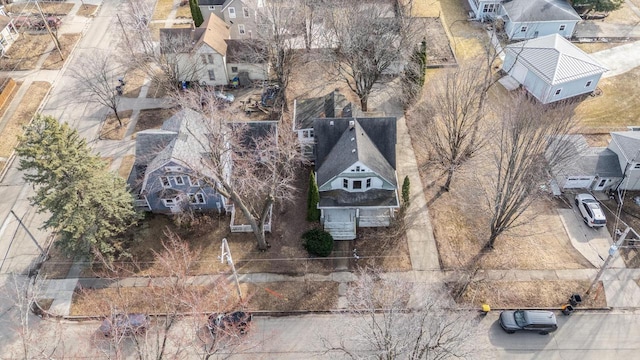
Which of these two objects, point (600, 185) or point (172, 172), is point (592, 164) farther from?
point (172, 172)

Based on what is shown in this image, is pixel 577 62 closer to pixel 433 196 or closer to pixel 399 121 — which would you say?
pixel 399 121

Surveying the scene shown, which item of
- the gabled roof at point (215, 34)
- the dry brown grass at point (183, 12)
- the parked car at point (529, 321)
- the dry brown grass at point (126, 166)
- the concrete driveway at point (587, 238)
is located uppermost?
the gabled roof at point (215, 34)

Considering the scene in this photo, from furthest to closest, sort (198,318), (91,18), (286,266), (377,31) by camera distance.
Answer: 1. (91,18)
2. (377,31)
3. (286,266)
4. (198,318)

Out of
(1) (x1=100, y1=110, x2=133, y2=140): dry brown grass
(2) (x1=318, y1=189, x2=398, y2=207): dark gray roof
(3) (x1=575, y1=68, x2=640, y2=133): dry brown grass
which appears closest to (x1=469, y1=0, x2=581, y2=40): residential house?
(3) (x1=575, y1=68, x2=640, y2=133): dry brown grass

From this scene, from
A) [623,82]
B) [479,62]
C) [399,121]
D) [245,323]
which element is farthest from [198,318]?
[623,82]

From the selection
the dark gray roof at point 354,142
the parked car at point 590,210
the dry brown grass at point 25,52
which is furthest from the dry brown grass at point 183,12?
the parked car at point 590,210

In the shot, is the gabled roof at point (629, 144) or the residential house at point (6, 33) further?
the residential house at point (6, 33)

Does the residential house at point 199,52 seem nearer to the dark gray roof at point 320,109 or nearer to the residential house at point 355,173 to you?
the dark gray roof at point 320,109

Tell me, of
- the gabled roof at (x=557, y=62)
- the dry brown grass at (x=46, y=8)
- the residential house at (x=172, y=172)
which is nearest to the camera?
the residential house at (x=172, y=172)

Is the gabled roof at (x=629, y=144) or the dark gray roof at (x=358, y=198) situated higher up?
the gabled roof at (x=629, y=144)
